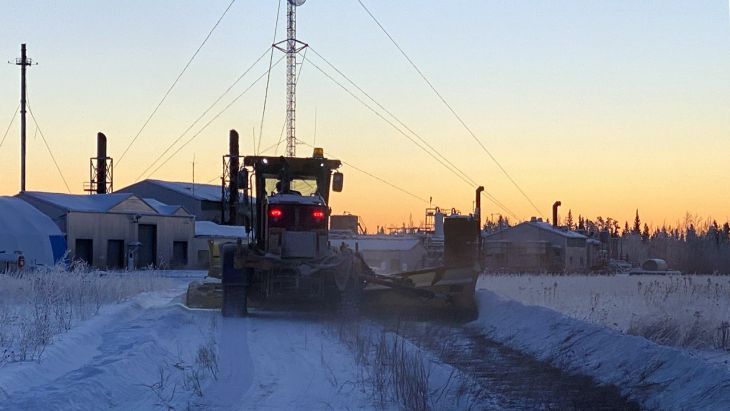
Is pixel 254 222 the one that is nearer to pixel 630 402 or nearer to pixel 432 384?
pixel 432 384

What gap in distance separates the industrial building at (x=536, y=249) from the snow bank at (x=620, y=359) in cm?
6230

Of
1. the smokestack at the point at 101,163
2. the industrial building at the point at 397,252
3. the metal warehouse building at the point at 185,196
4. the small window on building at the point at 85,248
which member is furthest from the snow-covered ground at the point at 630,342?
the metal warehouse building at the point at 185,196

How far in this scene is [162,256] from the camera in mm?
71000

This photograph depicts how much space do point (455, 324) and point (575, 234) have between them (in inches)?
2768

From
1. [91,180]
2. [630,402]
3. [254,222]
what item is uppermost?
[91,180]

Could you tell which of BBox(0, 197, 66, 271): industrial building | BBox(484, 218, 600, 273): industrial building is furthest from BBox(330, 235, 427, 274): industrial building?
BBox(0, 197, 66, 271): industrial building

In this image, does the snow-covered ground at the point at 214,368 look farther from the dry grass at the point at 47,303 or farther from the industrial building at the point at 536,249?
the industrial building at the point at 536,249

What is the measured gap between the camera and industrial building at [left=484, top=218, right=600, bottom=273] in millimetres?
82750

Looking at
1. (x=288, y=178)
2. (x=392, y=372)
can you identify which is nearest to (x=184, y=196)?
(x=288, y=178)

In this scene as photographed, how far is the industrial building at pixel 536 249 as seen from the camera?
82750mm

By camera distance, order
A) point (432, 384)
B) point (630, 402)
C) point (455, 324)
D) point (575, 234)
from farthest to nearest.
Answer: point (575, 234) < point (455, 324) < point (432, 384) < point (630, 402)

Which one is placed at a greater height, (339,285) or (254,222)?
(254,222)

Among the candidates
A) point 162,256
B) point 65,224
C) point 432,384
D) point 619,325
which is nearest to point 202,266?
point 162,256

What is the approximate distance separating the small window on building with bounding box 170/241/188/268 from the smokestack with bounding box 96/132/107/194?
1250cm
